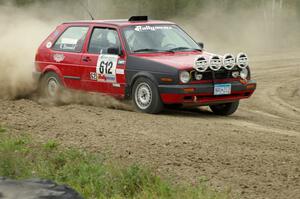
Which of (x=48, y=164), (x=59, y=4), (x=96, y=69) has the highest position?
(x=59, y=4)

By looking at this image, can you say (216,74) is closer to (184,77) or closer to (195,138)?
(184,77)

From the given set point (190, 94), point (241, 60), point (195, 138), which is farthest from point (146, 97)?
point (195, 138)

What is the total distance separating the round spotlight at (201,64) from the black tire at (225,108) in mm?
1295

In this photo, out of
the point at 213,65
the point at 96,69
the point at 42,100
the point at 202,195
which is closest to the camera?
the point at 202,195

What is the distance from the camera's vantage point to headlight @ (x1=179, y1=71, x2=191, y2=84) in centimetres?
1150

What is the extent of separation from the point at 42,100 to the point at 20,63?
1.48 metres

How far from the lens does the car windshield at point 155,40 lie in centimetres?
1238

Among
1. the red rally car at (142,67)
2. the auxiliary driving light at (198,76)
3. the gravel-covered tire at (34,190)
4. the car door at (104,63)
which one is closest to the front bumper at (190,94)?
the red rally car at (142,67)

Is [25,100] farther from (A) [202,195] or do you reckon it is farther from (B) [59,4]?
(B) [59,4]

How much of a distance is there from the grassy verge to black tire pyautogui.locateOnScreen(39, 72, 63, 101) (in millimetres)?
4419

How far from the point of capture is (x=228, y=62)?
38.5 feet

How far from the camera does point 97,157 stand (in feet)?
26.8

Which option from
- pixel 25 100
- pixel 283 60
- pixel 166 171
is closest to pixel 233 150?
pixel 166 171

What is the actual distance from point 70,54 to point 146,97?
2.03 meters
